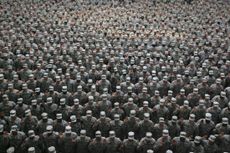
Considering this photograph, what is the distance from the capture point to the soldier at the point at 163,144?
26.8 ft

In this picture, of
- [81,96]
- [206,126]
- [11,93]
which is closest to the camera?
[206,126]

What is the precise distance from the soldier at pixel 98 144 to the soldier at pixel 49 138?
0.76 m

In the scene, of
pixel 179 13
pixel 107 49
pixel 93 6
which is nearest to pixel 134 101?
pixel 107 49

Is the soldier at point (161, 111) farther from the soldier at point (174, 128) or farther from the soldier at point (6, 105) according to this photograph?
the soldier at point (6, 105)

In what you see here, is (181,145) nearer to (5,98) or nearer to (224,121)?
(224,121)

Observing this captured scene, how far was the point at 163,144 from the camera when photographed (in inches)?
322

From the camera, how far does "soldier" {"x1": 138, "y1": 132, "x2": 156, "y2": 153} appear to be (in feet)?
26.8

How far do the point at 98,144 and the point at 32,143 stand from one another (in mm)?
1362

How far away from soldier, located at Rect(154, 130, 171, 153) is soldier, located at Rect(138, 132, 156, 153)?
9 cm

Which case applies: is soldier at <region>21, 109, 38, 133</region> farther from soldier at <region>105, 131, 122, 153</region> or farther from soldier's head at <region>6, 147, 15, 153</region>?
soldier at <region>105, 131, 122, 153</region>

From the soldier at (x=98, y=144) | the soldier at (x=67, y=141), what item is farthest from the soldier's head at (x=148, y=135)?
the soldier at (x=67, y=141)

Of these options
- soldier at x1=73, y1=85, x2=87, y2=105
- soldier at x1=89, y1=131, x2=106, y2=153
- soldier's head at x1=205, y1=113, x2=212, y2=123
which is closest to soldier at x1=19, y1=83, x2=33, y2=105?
soldier at x1=73, y1=85, x2=87, y2=105

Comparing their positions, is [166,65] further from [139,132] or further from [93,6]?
[93,6]

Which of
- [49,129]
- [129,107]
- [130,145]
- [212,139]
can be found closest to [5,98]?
[49,129]
